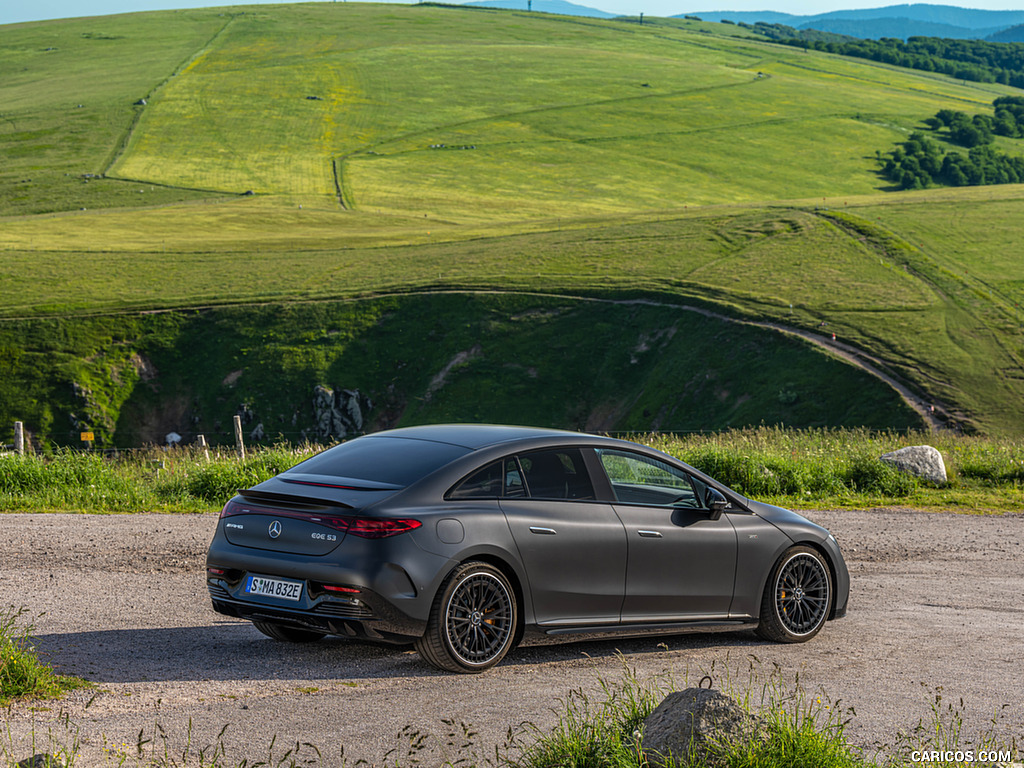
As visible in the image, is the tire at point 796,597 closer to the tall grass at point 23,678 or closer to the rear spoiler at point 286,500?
the rear spoiler at point 286,500

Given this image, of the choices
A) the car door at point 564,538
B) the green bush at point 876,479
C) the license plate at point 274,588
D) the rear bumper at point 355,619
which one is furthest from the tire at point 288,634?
the green bush at point 876,479

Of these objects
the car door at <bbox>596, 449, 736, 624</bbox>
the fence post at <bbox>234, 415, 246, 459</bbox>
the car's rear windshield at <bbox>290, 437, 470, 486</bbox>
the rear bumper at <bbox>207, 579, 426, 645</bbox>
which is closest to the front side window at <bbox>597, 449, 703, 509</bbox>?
the car door at <bbox>596, 449, 736, 624</bbox>

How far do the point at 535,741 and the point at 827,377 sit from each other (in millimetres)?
44362

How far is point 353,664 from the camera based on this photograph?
7727 mm

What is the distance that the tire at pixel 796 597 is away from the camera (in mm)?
9039

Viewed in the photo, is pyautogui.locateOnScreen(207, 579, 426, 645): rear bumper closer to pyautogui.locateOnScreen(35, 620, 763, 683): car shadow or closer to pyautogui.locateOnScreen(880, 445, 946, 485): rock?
pyautogui.locateOnScreen(35, 620, 763, 683): car shadow

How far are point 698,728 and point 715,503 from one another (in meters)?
4.08

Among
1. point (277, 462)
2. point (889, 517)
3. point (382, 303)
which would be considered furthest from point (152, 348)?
point (889, 517)

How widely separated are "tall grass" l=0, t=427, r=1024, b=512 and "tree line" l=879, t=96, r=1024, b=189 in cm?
10293

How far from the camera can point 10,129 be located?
123 m

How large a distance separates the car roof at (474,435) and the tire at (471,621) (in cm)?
109

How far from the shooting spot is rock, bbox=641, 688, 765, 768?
15.5 feet

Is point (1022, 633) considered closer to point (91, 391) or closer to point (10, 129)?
point (91, 391)

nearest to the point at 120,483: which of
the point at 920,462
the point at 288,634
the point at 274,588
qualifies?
the point at 288,634
